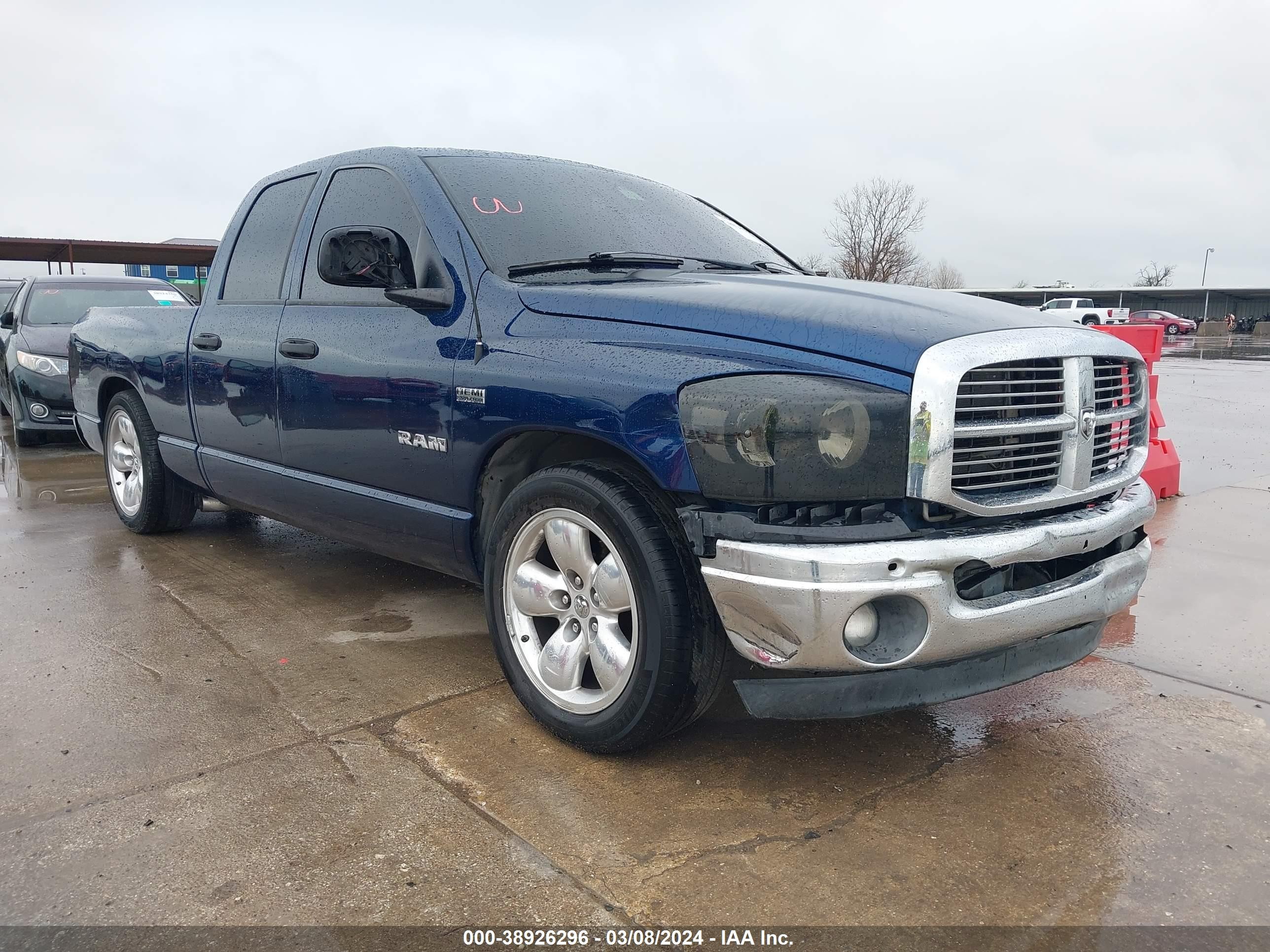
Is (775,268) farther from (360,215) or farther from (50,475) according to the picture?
→ (50,475)

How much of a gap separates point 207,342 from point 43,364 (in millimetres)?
5464

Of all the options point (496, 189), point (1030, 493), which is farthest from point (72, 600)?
point (1030, 493)

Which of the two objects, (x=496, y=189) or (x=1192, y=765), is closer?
(x=1192, y=765)

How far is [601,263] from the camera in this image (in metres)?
3.46

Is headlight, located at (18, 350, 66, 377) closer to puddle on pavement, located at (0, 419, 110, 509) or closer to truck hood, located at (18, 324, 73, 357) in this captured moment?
truck hood, located at (18, 324, 73, 357)

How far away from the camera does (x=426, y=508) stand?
137 inches

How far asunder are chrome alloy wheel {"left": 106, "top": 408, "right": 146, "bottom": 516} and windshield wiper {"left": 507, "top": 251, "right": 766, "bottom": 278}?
10.5 ft

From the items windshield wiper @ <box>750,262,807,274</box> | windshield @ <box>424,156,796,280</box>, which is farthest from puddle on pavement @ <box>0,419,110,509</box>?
windshield wiper @ <box>750,262,807,274</box>

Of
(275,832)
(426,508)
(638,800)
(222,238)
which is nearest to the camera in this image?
(275,832)

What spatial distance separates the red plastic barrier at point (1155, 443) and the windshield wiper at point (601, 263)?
367cm

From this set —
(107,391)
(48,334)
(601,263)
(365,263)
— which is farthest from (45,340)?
(601,263)

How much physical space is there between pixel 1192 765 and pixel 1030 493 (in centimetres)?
107

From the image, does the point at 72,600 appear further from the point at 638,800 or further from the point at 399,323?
the point at 638,800

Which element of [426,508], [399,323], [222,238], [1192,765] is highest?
[222,238]
